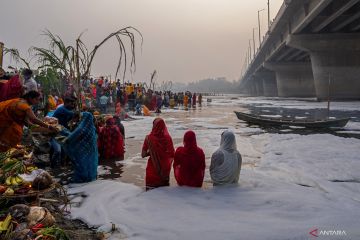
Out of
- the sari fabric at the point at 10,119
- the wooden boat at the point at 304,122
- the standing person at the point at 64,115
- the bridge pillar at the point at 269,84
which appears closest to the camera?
the sari fabric at the point at 10,119

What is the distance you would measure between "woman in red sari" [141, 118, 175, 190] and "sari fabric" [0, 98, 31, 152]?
1800 mm

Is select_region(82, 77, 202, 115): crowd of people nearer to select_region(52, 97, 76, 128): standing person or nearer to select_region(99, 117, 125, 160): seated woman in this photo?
select_region(99, 117, 125, 160): seated woman

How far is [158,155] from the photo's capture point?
4.94m

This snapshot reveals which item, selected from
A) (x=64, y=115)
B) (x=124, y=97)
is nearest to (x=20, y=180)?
(x=64, y=115)

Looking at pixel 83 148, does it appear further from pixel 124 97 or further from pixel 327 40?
pixel 327 40

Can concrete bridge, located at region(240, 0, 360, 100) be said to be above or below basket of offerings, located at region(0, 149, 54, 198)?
above

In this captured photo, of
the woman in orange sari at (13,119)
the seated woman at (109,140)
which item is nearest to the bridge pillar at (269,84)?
the seated woman at (109,140)

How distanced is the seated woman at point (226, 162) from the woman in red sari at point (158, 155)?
0.71m

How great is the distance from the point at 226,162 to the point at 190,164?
0.53 meters

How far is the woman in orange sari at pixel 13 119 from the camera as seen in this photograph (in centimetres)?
461

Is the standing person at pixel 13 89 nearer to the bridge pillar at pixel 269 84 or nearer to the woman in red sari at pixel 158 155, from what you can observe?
the woman in red sari at pixel 158 155


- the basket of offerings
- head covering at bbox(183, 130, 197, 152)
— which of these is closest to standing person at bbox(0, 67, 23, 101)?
the basket of offerings

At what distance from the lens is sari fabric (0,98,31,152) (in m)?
4.60

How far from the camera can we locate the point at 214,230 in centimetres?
342
